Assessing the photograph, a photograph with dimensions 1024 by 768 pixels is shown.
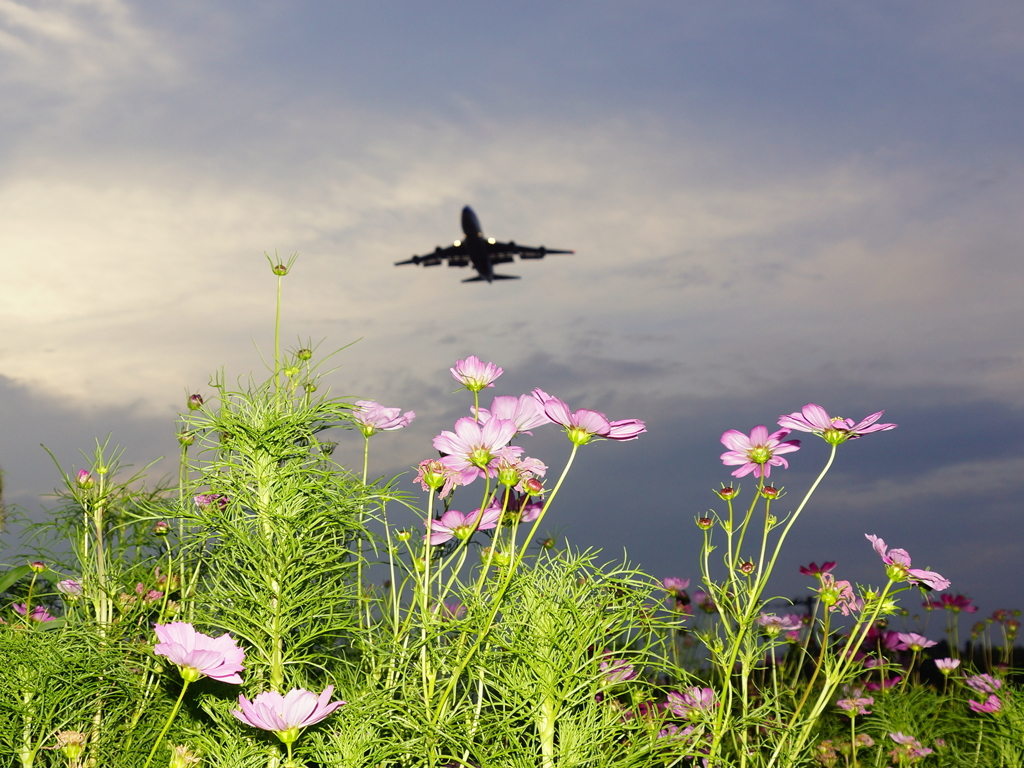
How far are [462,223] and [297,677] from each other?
89.4ft

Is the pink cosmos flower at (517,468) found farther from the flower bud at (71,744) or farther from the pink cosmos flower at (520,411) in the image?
the flower bud at (71,744)

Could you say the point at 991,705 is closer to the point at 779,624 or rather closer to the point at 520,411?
the point at 779,624

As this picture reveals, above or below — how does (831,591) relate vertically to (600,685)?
above

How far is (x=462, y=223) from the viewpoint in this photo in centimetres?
2828

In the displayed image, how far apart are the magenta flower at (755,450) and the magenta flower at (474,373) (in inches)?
28.2

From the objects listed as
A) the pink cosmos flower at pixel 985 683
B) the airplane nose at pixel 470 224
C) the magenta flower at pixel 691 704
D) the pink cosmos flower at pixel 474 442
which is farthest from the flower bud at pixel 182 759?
the airplane nose at pixel 470 224

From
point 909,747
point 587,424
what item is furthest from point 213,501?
point 909,747

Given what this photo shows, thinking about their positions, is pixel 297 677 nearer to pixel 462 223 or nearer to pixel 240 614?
pixel 240 614

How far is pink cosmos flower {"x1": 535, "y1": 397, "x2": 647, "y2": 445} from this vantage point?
1711mm

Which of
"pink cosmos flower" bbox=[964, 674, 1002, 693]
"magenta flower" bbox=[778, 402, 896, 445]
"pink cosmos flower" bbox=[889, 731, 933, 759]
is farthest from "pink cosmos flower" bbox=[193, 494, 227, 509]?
"pink cosmos flower" bbox=[964, 674, 1002, 693]

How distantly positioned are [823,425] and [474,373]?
94cm

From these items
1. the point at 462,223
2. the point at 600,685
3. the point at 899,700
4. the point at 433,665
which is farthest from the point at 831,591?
the point at 462,223

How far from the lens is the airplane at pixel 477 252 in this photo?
93.0ft

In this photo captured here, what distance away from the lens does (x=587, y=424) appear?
5.67 ft
